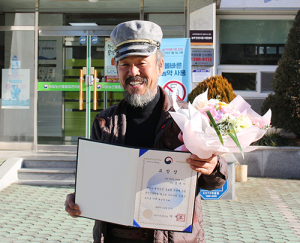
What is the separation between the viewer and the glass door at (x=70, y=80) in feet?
28.7

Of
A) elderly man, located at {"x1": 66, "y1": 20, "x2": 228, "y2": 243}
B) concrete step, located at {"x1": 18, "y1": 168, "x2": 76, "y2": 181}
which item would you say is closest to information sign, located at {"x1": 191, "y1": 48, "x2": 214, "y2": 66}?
concrete step, located at {"x1": 18, "y1": 168, "x2": 76, "y2": 181}

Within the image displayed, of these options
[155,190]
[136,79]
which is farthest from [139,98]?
[155,190]

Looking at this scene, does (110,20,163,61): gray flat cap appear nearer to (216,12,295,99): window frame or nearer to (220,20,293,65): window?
(216,12,295,99): window frame

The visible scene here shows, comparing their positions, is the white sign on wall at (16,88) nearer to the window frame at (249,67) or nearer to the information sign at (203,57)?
the information sign at (203,57)

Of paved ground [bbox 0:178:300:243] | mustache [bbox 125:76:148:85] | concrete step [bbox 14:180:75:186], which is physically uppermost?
mustache [bbox 125:76:148:85]

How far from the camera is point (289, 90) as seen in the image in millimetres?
7812

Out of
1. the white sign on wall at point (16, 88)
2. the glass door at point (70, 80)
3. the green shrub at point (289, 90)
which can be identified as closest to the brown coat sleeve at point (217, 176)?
the green shrub at point (289, 90)

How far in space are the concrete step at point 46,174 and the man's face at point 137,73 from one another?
17.9 feet

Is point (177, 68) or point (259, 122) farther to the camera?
point (177, 68)

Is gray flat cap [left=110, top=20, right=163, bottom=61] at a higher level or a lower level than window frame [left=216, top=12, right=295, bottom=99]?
lower

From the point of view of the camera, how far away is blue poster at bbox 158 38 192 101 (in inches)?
272

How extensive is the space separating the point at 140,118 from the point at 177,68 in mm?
5176

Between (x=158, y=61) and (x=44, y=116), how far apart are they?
7.55 meters

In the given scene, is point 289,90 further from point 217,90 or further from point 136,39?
point 136,39
